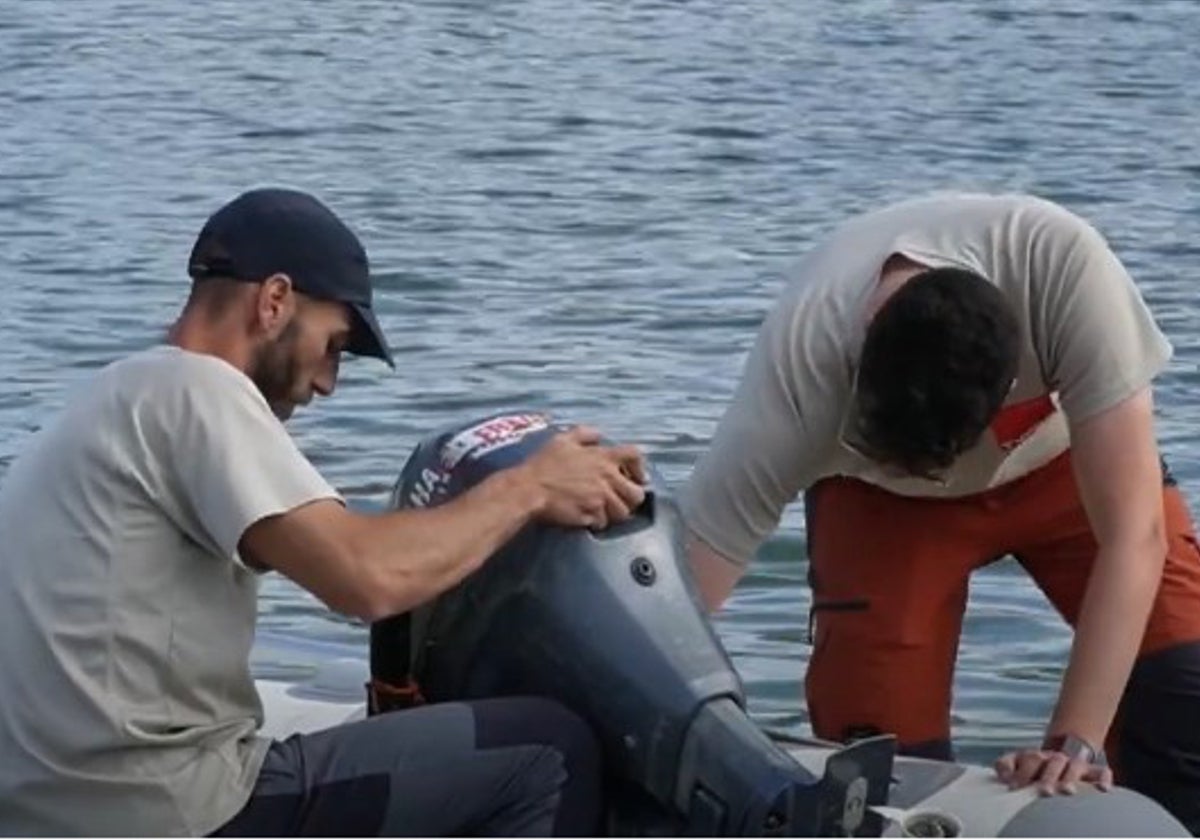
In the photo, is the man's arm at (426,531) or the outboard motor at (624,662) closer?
the man's arm at (426,531)

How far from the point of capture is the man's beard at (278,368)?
3.91 meters

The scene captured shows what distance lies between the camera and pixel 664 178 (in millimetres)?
13414

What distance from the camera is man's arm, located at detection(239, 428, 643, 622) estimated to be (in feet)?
12.6

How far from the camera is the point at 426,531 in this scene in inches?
154

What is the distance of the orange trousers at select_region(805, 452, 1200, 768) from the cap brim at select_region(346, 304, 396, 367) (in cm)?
104

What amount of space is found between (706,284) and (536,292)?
564mm

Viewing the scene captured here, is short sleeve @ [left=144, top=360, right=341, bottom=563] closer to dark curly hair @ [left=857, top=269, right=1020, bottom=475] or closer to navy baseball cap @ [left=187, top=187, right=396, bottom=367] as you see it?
navy baseball cap @ [left=187, top=187, right=396, bottom=367]

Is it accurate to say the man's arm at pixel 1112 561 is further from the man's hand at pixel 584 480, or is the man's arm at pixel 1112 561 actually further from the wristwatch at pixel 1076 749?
the man's hand at pixel 584 480

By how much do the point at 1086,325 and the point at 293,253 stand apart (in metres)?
1.14

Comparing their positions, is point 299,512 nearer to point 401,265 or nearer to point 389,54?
point 401,265

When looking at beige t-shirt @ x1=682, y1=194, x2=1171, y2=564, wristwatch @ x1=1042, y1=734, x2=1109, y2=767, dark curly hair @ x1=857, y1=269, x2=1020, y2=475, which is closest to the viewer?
dark curly hair @ x1=857, y1=269, x2=1020, y2=475

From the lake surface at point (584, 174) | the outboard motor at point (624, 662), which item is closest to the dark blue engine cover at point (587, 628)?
the outboard motor at point (624, 662)

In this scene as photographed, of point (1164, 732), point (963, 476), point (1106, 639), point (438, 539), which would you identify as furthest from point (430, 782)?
point (1164, 732)

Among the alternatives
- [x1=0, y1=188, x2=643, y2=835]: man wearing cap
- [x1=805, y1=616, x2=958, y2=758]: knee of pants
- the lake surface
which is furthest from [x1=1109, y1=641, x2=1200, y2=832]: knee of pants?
the lake surface
